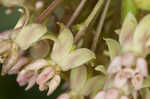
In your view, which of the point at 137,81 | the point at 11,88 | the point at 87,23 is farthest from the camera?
the point at 11,88

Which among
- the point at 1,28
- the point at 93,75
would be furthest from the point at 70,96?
the point at 1,28

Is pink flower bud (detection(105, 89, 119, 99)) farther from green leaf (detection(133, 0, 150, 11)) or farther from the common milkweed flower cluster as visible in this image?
green leaf (detection(133, 0, 150, 11))

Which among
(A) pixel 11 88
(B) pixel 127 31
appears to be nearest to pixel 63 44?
(B) pixel 127 31

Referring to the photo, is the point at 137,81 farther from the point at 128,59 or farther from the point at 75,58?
the point at 75,58

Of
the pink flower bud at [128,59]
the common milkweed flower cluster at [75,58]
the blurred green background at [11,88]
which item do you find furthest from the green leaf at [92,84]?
the blurred green background at [11,88]

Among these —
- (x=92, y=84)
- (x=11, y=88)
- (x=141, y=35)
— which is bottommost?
(x=11, y=88)

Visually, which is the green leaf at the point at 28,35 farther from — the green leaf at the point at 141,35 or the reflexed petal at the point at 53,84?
the green leaf at the point at 141,35
